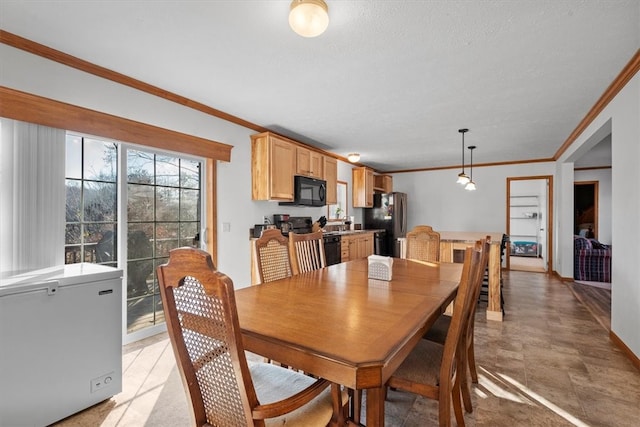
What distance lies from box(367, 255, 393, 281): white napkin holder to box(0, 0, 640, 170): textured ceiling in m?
1.49

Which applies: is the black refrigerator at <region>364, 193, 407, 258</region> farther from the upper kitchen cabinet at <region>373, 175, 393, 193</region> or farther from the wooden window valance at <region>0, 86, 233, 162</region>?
the wooden window valance at <region>0, 86, 233, 162</region>

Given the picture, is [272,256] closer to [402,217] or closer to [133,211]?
[133,211]

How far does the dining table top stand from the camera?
0.87 m

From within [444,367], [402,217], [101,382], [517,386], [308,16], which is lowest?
[517,386]

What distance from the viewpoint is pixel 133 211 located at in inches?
112

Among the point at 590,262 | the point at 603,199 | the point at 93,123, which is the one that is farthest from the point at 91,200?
the point at 603,199

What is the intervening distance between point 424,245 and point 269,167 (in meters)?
2.10

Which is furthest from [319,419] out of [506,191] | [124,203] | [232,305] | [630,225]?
[506,191]

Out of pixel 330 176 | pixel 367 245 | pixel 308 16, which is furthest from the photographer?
pixel 367 245

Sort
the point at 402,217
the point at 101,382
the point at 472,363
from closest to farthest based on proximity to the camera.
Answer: the point at 101,382
the point at 472,363
the point at 402,217

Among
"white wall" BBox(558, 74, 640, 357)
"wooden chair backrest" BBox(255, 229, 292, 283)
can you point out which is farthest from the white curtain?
"white wall" BBox(558, 74, 640, 357)

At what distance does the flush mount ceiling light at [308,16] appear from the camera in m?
1.50

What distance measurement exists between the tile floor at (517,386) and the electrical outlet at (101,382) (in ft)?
0.39

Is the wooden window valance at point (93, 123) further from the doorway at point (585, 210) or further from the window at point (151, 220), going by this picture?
the doorway at point (585, 210)
